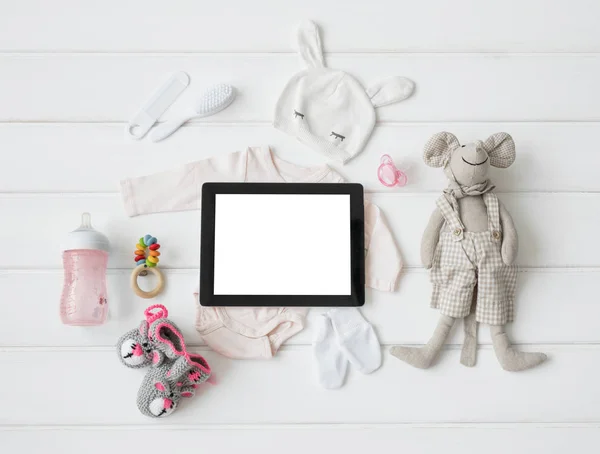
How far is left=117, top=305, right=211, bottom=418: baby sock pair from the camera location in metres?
1.12

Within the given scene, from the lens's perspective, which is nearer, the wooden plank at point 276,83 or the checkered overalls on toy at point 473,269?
the checkered overalls on toy at point 473,269

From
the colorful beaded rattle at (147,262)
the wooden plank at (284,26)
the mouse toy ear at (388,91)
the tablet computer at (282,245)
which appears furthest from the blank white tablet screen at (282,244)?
the wooden plank at (284,26)

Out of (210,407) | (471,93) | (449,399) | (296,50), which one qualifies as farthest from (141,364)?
(471,93)

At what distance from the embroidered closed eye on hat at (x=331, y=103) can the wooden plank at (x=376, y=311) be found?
324mm

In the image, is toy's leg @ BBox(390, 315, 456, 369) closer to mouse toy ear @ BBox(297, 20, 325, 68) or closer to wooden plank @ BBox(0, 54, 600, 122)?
wooden plank @ BBox(0, 54, 600, 122)

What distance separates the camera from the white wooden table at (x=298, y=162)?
119 centimetres

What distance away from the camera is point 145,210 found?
1.24m

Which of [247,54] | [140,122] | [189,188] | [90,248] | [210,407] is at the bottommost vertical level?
[210,407]

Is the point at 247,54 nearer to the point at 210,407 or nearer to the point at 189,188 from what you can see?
the point at 189,188

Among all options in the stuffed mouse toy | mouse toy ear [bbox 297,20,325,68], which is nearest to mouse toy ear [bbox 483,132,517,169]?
the stuffed mouse toy

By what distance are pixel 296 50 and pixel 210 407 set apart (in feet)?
2.49

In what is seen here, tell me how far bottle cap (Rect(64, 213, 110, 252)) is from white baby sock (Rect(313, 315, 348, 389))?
450 mm

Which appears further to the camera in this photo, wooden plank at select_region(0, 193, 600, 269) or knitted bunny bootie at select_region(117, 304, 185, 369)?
wooden plank at select_region(0, 193, 600, 269)

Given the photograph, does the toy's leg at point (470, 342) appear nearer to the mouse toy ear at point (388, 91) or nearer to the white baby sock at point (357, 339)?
the white baby sock at point (357, 339)
